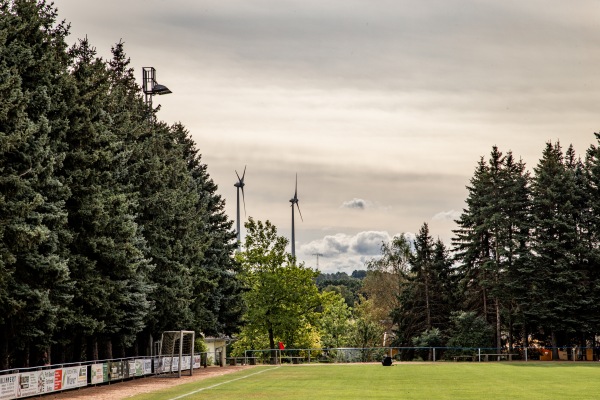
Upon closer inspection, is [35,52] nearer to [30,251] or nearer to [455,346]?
[30,251]

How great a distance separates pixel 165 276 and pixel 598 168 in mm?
41792

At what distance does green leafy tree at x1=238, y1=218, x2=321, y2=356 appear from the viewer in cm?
8112

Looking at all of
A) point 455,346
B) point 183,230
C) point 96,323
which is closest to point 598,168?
point 455,346

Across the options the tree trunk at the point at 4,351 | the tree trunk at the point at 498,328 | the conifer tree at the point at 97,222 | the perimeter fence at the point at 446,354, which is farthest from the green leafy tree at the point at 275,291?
the tree trunk at the point at 4,351

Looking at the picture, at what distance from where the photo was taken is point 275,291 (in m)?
81.4

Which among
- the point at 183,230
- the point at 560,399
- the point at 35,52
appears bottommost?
the point at 560,399

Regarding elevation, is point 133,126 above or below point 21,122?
above

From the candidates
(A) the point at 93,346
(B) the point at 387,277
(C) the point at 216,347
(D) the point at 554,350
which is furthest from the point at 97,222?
(B) the point at 387,277

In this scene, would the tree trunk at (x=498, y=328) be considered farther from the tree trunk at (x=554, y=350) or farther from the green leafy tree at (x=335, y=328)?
the green leafy tree at (x=335, y=328)

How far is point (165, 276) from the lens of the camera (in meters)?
53.5

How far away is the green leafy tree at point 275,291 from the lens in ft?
266

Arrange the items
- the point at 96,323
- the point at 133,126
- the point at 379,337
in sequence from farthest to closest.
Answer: the point at 379,337
the point at 133,126
the point at 96,323

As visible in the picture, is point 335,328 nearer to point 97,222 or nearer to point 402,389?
point 97,222

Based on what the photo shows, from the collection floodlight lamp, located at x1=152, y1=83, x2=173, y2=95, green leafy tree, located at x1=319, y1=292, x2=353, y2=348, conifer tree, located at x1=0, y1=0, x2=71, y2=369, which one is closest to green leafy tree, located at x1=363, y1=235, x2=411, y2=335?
green leafy tree, located at x1=319, y1=292, x2=353, y2=348
